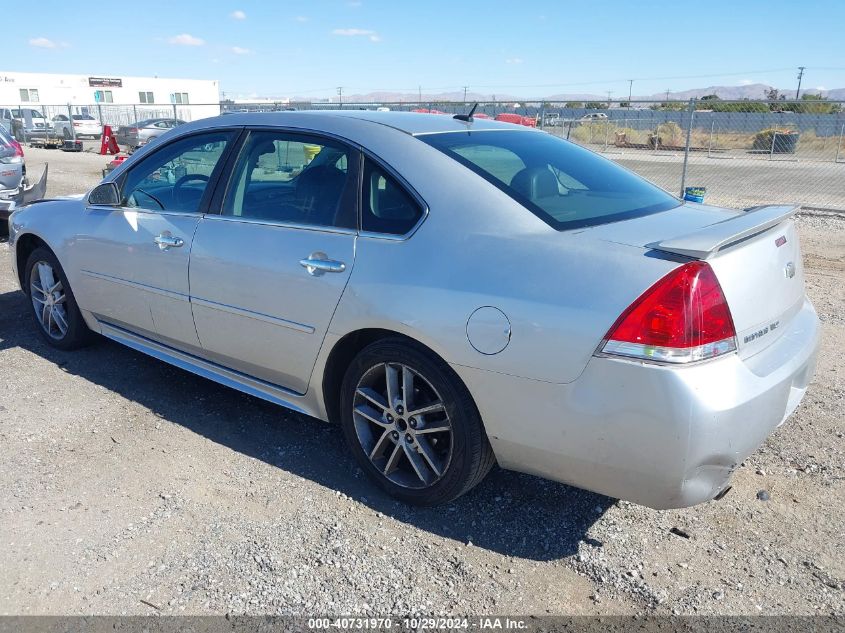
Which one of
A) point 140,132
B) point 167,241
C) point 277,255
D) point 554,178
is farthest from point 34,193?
point 140,132

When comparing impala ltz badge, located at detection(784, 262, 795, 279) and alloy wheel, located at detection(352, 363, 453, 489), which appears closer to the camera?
impala ltz badge, located at detection(784, 262, 795, 279)

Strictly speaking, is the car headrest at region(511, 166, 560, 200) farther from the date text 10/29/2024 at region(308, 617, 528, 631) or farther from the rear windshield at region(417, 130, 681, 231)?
the date text 10/29/2024 at region(308, 617, 528, 631)

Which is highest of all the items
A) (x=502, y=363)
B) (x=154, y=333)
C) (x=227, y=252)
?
(x=227, y=252)

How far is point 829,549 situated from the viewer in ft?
9.43

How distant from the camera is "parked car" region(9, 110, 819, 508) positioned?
245 cm

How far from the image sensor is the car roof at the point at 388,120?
3.48m

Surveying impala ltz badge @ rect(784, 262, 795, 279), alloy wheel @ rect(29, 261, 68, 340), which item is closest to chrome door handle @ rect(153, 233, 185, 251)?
alloy wheel @ rect(29, 261, 68, 340)

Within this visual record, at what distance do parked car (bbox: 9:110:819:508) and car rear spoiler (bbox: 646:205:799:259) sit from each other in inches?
0.5

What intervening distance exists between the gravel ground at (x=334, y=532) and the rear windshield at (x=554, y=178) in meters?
1.33

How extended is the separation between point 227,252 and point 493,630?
2.21 m

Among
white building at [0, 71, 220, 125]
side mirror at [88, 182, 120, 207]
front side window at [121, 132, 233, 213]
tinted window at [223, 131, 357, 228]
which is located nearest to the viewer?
tinted window at [223, 131, 357, 228]

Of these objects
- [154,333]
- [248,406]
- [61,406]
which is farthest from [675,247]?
[61,406]

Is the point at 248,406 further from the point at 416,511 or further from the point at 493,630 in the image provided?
the point at 493,630

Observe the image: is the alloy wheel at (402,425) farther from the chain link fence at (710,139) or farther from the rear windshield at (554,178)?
the chain link fence at (710,139)
